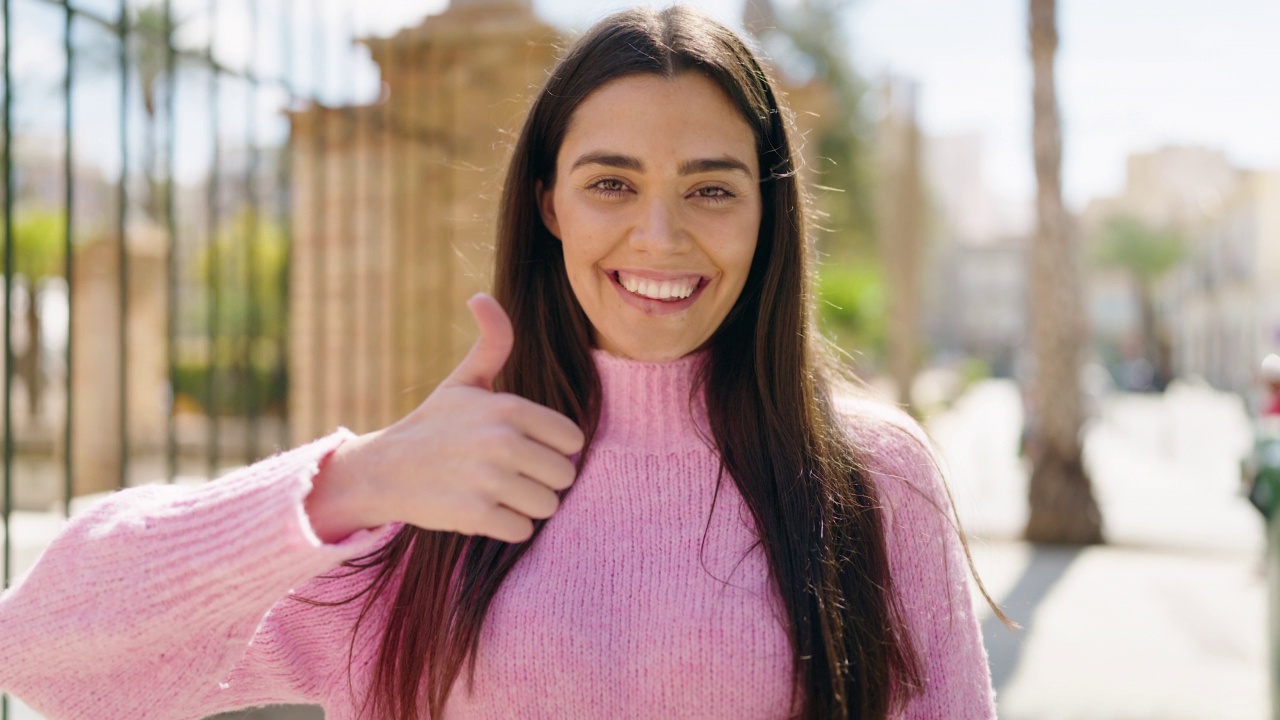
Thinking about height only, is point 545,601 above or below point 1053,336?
below

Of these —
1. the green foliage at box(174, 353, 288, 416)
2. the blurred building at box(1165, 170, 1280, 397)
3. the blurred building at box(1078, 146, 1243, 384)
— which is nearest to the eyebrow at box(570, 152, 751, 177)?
the green foliage at box(174, 353, 288, 416)

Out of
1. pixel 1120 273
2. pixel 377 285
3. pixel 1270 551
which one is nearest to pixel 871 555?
pixel 1270 551

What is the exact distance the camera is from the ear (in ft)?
6.63

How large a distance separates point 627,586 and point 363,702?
49cm

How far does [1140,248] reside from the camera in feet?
172

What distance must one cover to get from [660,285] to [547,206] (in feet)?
1.15

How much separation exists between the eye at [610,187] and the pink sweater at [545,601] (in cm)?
32

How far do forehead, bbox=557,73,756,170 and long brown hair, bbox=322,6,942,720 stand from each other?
23mm

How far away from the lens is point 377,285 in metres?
5.56

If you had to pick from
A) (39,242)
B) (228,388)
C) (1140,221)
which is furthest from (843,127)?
(1140,221)

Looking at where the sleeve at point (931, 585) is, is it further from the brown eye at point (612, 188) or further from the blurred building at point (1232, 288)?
the blurred building at point (1232, 288)

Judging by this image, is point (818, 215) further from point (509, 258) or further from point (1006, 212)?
point (1006, 212)

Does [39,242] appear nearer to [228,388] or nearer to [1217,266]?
[228,388]

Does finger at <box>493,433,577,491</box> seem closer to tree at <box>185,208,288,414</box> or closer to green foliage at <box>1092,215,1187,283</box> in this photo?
tree at <box>185,208,288,414</box>
